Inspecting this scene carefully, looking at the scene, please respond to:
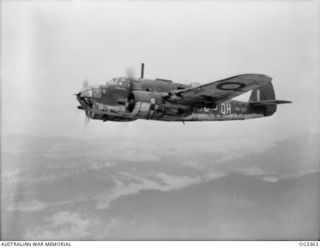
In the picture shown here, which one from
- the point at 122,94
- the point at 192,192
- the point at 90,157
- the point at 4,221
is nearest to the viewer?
the point at 4,221

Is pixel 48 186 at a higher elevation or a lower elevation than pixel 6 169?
lower

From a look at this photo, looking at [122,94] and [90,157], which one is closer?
[122,94]

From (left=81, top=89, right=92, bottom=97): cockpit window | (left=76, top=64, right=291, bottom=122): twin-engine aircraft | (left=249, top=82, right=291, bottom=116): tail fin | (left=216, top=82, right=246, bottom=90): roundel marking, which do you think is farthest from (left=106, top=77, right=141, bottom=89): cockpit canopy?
(left=249, top=82, right=291, bottom=116): tail fin

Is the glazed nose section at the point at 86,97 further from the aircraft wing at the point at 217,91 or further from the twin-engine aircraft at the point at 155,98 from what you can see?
the aircraft wing at the point at 217,91

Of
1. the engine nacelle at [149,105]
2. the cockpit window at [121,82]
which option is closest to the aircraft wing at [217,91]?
the engine nacelle at [149,105]

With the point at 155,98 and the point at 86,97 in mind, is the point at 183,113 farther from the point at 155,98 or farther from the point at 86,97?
the point at 86,97

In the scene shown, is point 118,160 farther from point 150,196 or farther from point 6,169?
point 6,169

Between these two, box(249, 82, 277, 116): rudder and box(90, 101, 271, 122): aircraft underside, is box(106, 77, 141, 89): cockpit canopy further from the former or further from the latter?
box(249, 82, 277, 116): rudder

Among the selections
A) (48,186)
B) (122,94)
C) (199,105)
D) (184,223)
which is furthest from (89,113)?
(184,223)
